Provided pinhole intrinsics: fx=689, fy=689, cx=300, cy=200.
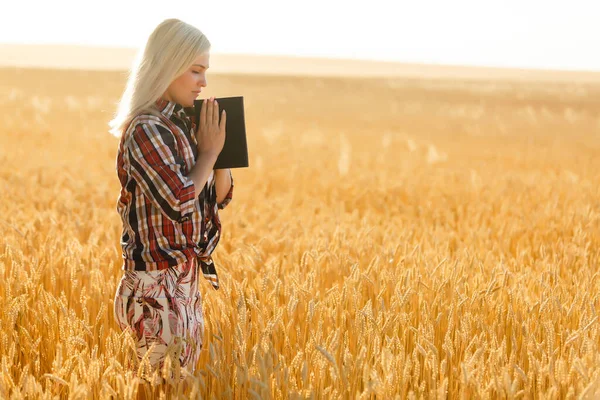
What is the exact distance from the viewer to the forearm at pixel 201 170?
203 cm

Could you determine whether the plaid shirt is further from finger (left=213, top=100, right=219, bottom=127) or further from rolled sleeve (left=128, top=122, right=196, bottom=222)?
finger (left=213, top=100, right=219, bottom=127)

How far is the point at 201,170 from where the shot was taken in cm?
205

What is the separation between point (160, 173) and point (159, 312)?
1.41 ft

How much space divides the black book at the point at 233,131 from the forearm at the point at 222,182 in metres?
0.09

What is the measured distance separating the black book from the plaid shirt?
0.33ft

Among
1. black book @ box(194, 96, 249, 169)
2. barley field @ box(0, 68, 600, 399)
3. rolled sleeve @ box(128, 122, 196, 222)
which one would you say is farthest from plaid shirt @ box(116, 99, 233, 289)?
barley field @ box(0, 68, 600, 399)

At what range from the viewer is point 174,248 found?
2.09 meters

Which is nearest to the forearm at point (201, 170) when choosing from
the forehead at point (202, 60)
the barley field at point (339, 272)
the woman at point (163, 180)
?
the woman at point (163, 180)

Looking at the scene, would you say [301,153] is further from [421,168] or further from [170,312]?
[170,312]

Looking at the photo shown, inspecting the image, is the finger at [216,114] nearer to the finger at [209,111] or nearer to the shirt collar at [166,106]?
the finger at [209,111]

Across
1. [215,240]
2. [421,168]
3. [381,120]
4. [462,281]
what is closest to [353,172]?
[421,168]

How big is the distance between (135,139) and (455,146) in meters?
11.5

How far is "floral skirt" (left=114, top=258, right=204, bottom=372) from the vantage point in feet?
6.83

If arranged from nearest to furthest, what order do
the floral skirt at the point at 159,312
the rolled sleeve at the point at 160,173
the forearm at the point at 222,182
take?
1. the rolled sleeve at the point at 160,173
2. the floral skirt at the point at 159,312
3. the forearm at the point at 222,182
